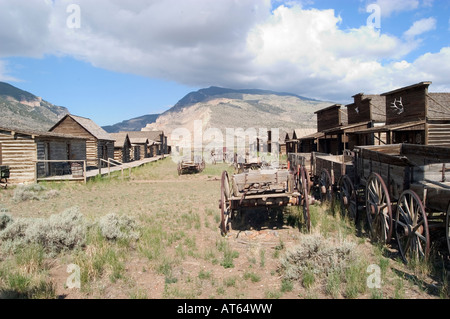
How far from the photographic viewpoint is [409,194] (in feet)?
16.0

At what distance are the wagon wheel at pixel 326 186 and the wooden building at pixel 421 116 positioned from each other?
7.96 meters

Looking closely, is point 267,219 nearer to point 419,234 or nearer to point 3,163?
point 419,234

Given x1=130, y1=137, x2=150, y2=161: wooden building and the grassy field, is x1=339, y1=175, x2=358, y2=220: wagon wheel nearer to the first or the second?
the grassy field

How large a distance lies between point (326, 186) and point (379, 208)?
3.53m

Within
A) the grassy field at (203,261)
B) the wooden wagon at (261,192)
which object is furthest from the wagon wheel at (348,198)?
the wooden wagon at (261,192)

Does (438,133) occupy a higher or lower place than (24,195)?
higher

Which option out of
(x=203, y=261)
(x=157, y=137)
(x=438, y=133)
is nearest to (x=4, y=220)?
(x=203, y=261)

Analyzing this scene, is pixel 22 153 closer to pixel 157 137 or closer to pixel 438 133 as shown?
pixel 438 133

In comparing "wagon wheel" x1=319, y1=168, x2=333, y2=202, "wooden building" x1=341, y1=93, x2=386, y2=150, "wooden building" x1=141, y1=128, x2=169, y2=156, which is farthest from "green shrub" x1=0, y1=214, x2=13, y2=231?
"wooden building" x1=141, y1=128, x2=169, y2=156

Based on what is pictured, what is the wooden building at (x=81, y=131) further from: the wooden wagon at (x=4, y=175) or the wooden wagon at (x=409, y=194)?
the wooden wagon at (x=409, y=194)

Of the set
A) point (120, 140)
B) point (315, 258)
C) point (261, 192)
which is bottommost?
point (315, 258)

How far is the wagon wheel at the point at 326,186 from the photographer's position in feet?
28.1

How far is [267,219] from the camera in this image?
25.5 feet
